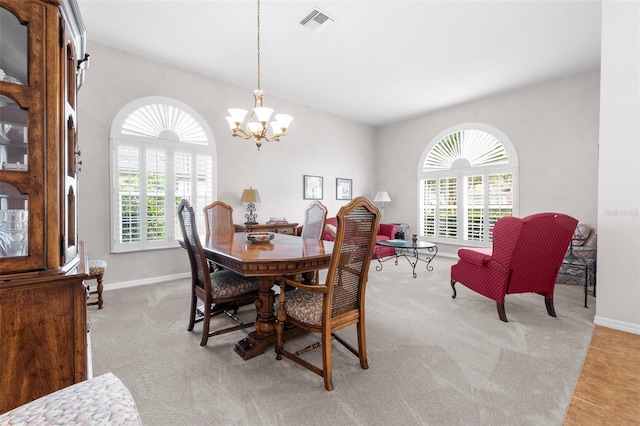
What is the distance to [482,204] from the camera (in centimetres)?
548

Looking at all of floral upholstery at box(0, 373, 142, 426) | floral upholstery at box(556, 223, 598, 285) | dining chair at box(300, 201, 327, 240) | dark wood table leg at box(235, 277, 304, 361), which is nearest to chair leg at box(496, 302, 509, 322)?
floral upholstery at box(556, 223, 598, 285)

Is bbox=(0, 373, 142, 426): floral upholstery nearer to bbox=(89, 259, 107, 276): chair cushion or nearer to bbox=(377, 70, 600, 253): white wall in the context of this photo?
bbox=(89, 259, 107, 276): chair cushion

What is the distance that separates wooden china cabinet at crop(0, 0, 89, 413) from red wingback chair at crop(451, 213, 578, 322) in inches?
121

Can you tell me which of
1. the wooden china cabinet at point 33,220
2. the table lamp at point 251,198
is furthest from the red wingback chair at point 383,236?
the wooden china cabinet at point 33,220

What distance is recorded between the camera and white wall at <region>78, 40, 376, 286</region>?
3514 mm

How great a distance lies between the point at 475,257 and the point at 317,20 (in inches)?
118

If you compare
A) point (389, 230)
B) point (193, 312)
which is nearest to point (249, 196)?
point (193, 312)

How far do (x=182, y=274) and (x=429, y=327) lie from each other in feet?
11.4

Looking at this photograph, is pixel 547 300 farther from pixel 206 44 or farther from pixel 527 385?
pixel 206 44

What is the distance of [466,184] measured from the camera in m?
5.70

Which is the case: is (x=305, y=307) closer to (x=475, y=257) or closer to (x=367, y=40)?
(x=475, y=257)

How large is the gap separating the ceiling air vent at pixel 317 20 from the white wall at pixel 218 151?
2024mm

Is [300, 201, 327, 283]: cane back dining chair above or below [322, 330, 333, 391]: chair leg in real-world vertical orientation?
above

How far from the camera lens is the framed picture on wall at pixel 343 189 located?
254 inches
